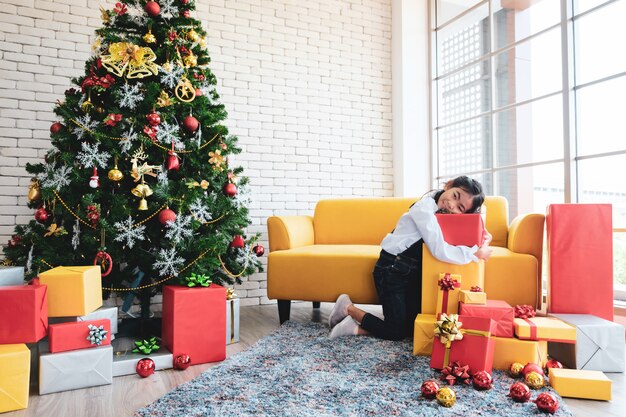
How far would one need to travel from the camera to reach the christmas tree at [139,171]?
7.44 ft

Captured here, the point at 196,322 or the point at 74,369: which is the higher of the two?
the point at 196,322

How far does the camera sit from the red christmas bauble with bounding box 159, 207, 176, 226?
89.7 inches

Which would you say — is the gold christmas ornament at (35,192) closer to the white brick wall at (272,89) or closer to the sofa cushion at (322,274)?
the white brick wall at (272,89)

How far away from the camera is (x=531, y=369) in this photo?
183 cm

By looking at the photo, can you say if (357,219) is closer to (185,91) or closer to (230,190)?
(230,190)

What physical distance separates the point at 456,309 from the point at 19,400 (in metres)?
1.81

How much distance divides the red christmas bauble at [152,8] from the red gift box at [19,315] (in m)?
1.53

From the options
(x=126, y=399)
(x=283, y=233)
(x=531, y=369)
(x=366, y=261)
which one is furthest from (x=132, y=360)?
(x=531, y=369)

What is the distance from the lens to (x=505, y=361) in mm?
1983

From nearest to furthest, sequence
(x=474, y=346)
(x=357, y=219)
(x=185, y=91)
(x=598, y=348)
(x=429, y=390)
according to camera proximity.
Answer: (x=429, y=390), (x=474, y=346), (x=598, y=348), (x=185, y=91), (x=357, y=219)

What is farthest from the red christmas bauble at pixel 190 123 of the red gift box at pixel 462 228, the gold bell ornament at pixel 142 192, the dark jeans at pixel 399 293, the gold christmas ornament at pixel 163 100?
the red gift box at pixel 462 228

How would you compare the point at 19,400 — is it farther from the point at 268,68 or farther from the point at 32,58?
the point at 268,68

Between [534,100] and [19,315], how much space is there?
3.65 m

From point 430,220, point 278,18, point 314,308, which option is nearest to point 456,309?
point 430,220
